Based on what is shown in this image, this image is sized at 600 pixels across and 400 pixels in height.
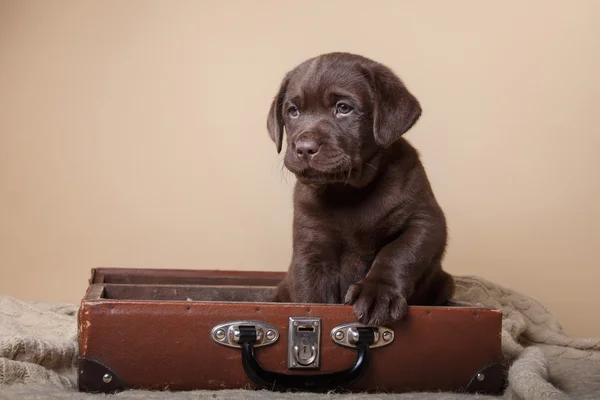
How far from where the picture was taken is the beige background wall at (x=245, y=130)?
14.1 ft

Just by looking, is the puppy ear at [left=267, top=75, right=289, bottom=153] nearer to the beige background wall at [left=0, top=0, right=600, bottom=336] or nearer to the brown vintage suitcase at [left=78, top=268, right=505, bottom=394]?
the brown vintage suitcase at [left=78, top=268, right=505, bottom=394]

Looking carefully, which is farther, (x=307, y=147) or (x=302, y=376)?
(x=307, y=147)

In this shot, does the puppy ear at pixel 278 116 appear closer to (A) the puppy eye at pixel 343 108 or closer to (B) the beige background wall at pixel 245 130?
(A) the puppy eye at pixel 343 108

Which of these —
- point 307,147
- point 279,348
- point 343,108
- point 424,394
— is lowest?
point 424,394

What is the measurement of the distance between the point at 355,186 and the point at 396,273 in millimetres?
360

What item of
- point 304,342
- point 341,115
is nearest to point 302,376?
point 304,342

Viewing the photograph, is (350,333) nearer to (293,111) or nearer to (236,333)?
(236,333)

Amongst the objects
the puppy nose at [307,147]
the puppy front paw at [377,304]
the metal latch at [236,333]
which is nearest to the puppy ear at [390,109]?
the puppy nose at [307,147]

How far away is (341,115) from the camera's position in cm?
268

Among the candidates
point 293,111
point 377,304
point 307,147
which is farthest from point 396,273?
point 293,111

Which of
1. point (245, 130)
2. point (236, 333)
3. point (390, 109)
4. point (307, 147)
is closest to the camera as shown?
point (236, 333)

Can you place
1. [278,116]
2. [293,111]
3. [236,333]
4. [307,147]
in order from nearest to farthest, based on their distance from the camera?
1. [236,333]
2. [307,147]
3. [293,111]
4. [278,116]

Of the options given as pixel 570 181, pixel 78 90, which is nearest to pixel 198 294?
pixel 78 90

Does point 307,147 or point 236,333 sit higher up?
point 307,147
